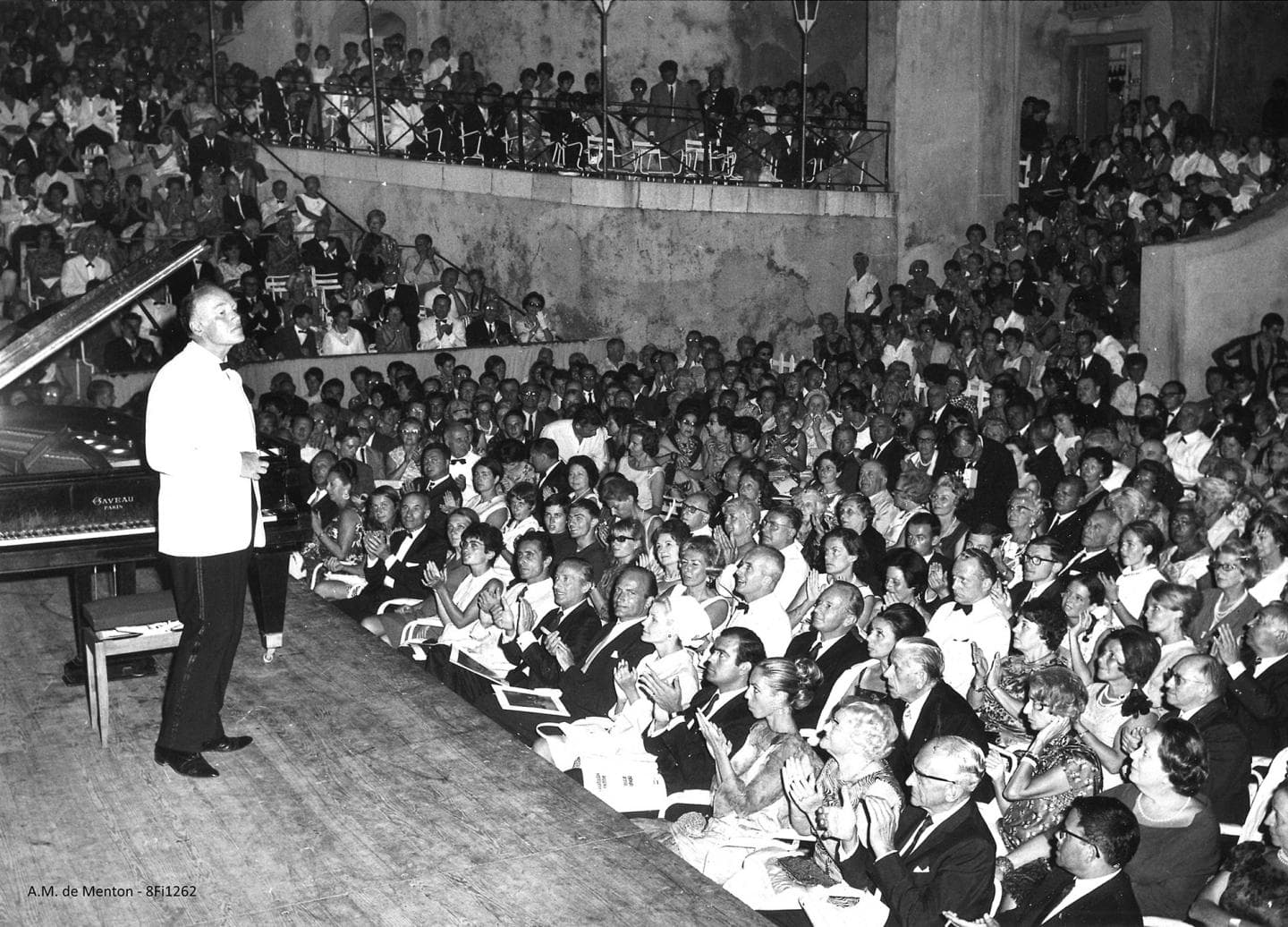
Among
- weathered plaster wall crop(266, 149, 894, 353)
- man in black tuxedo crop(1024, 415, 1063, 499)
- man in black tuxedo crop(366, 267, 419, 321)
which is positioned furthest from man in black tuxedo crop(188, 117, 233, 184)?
man in black tuxedo crop(1024, 415, 1063, 499)

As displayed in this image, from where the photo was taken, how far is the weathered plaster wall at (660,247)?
1379 centimetres

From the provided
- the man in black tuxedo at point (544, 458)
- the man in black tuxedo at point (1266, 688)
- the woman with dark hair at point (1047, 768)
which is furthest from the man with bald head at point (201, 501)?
the man in black tuxedo at point (544, 458)

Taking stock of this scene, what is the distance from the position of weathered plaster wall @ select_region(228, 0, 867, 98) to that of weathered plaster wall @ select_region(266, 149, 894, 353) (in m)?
4.06

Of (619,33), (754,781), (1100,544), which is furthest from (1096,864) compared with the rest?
(619,33)

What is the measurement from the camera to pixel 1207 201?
12.4 meters

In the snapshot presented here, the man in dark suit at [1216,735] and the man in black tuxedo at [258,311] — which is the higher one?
the man in black tuxedo at [258,311]

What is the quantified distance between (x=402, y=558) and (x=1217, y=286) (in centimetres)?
712

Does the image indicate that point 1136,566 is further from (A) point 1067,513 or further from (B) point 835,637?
(B) point 835,637

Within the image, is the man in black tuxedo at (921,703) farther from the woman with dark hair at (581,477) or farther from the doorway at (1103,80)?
the doorway at (1103,80)

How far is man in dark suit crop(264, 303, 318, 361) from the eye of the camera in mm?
12852

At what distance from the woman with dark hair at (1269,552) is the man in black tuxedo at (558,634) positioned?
2.77 m

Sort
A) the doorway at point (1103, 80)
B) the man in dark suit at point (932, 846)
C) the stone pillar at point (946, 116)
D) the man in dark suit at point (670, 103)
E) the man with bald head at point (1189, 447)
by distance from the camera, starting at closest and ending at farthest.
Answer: the man in dark suit at point (932, 846) < the man with bald head at point (1189, 447) < the stone pillar at point (946, 116) < the man in dark suit at point (670, 103) < the doorway at point (1103, 80)

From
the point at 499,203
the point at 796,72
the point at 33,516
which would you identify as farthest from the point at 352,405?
the point at 796,72

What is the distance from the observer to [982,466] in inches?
332
